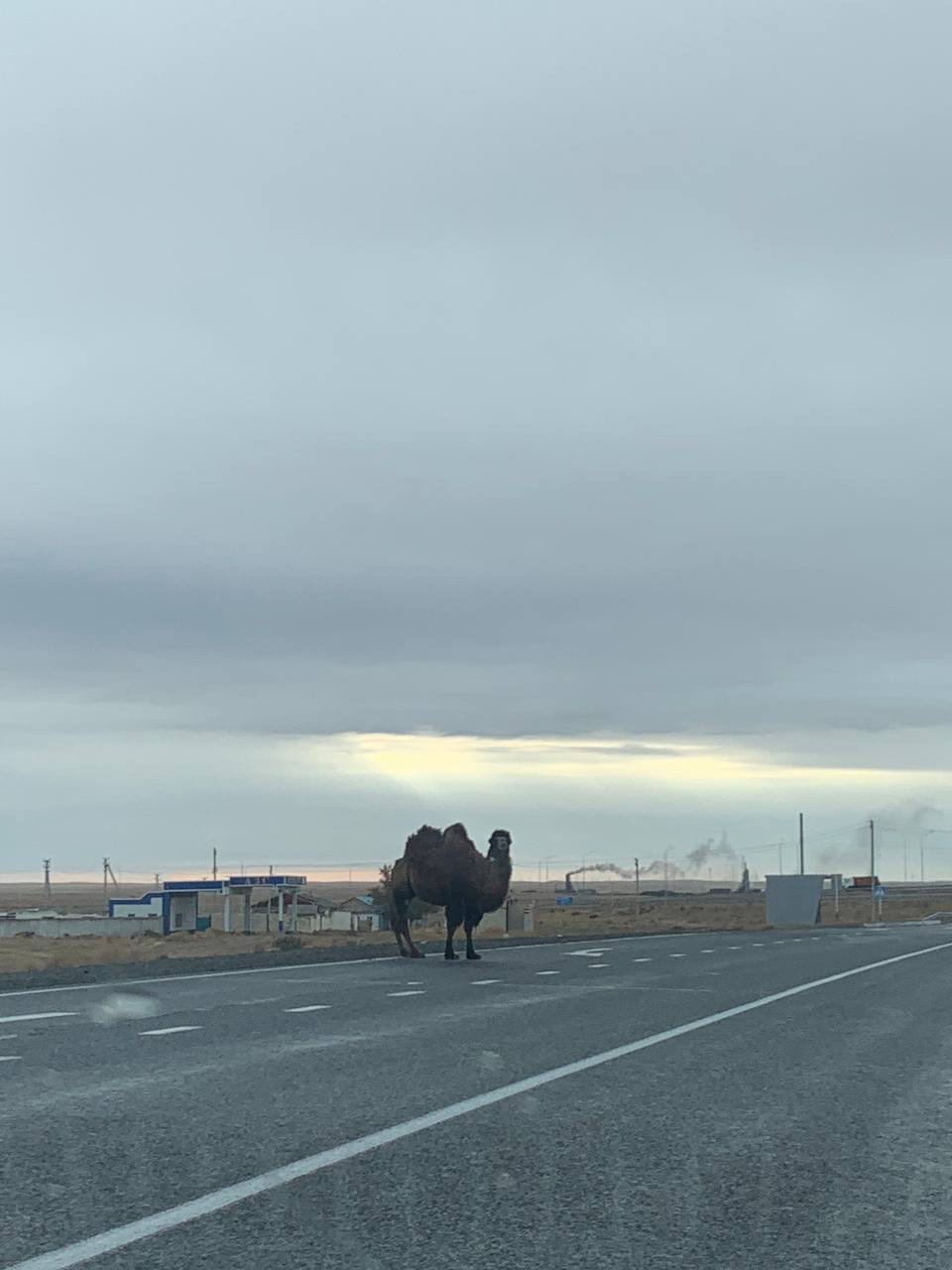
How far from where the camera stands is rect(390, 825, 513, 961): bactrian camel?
87.2ft

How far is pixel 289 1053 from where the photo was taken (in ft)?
42.3

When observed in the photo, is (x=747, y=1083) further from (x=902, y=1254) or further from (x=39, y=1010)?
(x=39, y=1010)

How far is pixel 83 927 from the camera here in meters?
79.5

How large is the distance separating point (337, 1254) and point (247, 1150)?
7.39 feet

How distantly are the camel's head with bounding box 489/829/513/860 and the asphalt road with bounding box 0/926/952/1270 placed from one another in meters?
9.17

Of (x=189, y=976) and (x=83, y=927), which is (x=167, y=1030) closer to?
(x=189, y=976)

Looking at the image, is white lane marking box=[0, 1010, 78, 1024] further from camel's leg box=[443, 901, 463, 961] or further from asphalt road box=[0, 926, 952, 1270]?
camel's leg box=[443, 901, 463, 961]

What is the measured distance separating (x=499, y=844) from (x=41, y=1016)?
1275cm

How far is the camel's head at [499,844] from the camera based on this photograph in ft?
90.9

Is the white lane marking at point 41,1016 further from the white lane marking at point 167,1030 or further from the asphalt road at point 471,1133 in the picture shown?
the white lane marking at point 167,1030

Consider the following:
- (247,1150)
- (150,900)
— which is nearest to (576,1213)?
(247,1150)

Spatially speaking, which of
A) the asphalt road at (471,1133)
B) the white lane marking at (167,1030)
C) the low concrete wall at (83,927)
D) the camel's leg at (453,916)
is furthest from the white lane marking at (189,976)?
the low concrete wall at (83,927)

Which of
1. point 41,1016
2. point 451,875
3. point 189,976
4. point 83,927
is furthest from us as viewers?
point 83,927

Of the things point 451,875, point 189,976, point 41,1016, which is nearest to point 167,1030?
point 41,1016
